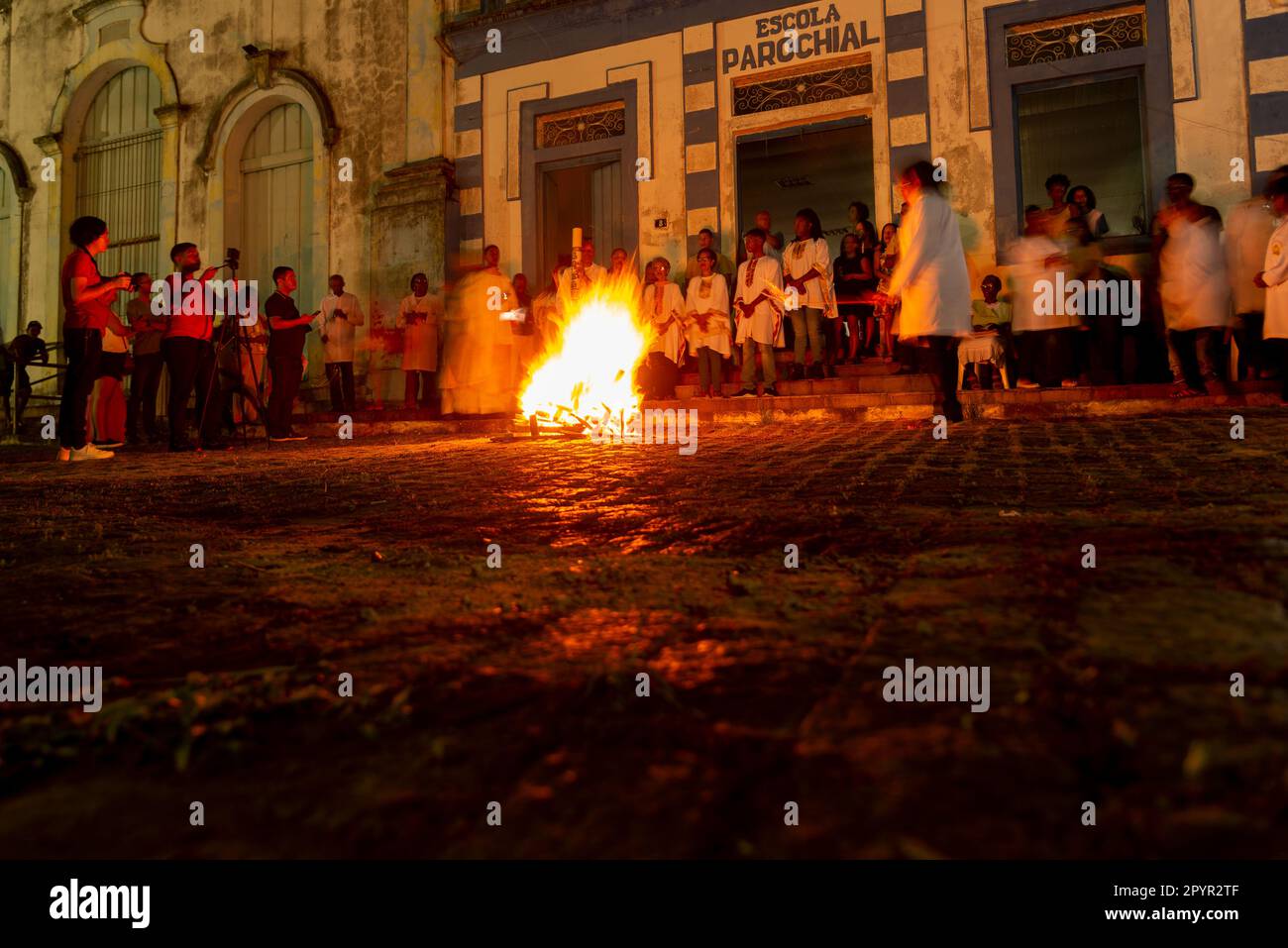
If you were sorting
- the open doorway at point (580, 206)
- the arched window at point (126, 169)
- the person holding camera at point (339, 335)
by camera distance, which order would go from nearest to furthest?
the person holding camera at point (339, 335) → the open doorway at point (580, 206) → the arched window at point (126, 169)

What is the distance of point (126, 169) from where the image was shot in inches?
648

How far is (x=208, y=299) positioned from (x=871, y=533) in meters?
7.23

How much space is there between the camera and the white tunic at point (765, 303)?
977 centimetres

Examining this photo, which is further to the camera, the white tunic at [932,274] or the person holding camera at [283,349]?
the person holding camera at [283,349]

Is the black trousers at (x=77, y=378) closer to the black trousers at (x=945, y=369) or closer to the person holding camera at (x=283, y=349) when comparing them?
the person holding camera at (x=283, y=349)

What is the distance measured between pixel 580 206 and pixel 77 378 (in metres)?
8.56

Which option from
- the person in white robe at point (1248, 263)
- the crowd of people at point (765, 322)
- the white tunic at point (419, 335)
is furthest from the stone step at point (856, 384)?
the white tunic at point (419, 335)

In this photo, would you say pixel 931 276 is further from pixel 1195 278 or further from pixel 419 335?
pixel 419 335

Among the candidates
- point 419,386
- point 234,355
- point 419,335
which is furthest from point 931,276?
point 419,386

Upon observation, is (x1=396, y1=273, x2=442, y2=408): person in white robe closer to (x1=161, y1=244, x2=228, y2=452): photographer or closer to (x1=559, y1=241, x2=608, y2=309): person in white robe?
(x1=559, y1=241, x2=608, y2=309): person in white robe

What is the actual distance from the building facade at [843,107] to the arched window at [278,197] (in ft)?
10.7

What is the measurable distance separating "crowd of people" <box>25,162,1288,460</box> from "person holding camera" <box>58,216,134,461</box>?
18 millimetres

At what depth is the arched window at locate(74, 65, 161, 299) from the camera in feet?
53.2
